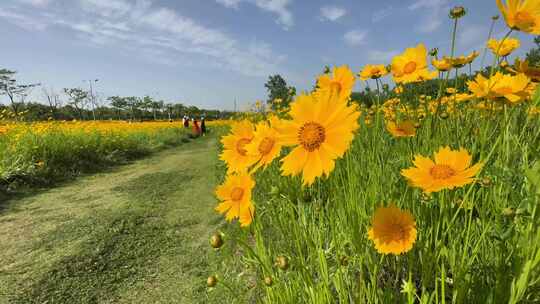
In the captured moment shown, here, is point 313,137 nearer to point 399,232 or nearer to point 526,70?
point 399,232

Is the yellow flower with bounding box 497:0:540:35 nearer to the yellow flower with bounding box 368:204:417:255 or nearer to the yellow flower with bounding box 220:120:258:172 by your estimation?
the yellow flower with bounding box 368:204:417:255

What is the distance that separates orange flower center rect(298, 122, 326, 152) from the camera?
60 centimetres

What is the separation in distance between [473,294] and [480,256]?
132mm

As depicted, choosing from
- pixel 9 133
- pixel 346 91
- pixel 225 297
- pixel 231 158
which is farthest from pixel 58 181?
pixel 346 91

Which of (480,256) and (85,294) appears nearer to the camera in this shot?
(480,256)

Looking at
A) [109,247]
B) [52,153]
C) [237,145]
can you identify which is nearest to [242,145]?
[237,145]

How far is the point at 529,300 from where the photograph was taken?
0.73m

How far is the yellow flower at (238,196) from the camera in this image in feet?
2.59

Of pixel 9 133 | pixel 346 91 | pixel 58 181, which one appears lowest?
pixel 58 181

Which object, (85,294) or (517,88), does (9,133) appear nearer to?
(85,294)

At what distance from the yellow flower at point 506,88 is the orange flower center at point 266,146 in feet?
1.64

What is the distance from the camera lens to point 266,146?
2.36ft

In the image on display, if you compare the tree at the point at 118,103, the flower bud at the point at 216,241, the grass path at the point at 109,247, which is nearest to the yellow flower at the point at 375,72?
the flower bud at the point at 216,241

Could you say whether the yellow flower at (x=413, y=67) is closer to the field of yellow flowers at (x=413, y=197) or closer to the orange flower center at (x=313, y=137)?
the field of yellow flowers at (x=413, y=197)
